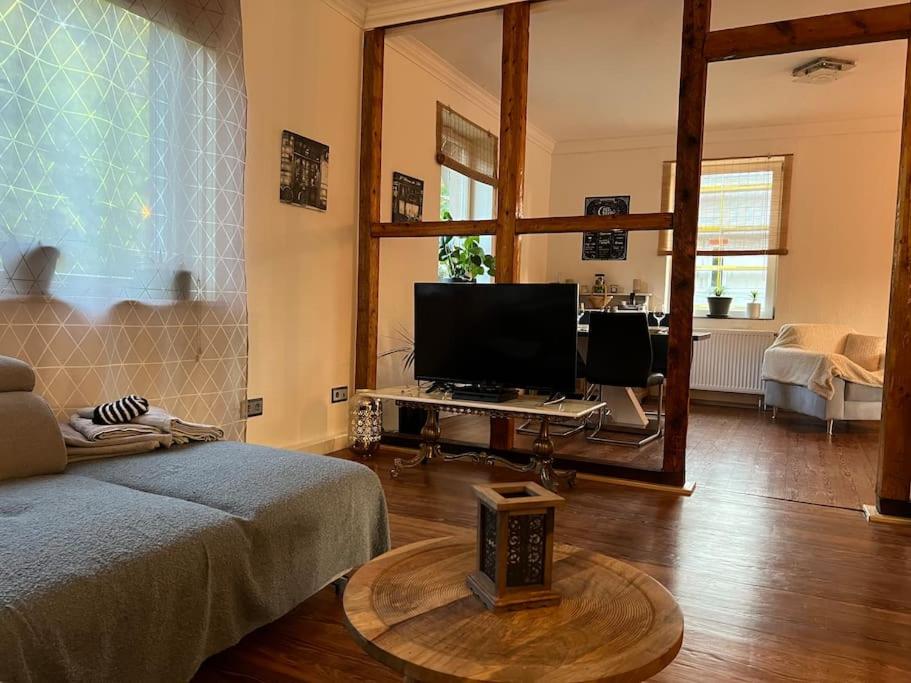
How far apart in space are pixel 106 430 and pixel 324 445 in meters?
1.95

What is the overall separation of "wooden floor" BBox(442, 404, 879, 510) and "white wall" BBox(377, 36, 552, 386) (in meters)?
0.93

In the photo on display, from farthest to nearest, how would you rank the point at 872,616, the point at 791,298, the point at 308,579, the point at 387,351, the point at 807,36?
the point at 791,298 → the point at 387,351 → the point at 807,36 → the point at 872,616 → the point at 308,579

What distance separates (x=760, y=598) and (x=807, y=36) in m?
2.72

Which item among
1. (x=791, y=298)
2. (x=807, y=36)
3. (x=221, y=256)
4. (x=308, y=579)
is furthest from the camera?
(x=791, y=298)

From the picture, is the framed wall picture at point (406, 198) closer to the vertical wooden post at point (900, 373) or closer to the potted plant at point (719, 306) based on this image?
the vertical wooden post at point (900, 373)

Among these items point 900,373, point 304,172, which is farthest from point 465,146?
point 900,373

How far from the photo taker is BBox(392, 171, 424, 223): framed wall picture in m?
4.50

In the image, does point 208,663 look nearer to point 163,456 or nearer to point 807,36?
point 163,456

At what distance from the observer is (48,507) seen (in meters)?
1.54

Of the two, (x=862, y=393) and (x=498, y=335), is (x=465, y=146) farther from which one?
(x=862, y=393)

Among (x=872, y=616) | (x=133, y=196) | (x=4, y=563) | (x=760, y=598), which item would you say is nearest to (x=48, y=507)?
(x=4, y=563)

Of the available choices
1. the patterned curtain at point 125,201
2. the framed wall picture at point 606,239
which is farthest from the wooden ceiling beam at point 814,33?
the framed wall picture at point 606,239

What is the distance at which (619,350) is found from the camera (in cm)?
447

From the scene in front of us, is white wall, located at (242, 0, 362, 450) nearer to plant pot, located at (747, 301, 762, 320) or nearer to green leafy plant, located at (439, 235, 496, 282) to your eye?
green leafy plant, located at (439, 235, 496, 282)
